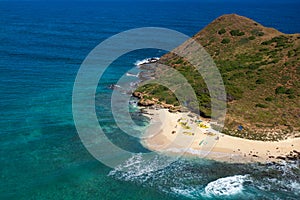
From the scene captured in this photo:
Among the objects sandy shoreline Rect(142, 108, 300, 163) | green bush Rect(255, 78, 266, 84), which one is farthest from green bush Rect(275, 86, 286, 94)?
sandy shoreline Rect(142, 108, 300, 163)

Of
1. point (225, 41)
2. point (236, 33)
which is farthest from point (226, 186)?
point (236, 33)

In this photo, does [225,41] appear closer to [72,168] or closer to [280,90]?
[280,90]

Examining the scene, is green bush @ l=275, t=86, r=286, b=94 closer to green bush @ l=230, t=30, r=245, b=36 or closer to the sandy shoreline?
the sandy shoreline

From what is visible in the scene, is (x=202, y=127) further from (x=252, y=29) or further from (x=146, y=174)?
(x=252, y=29)

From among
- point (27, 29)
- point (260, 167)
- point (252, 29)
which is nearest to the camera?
point (260, 167)

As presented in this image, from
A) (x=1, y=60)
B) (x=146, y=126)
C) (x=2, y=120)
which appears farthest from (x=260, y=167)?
(x=1, y=60)
